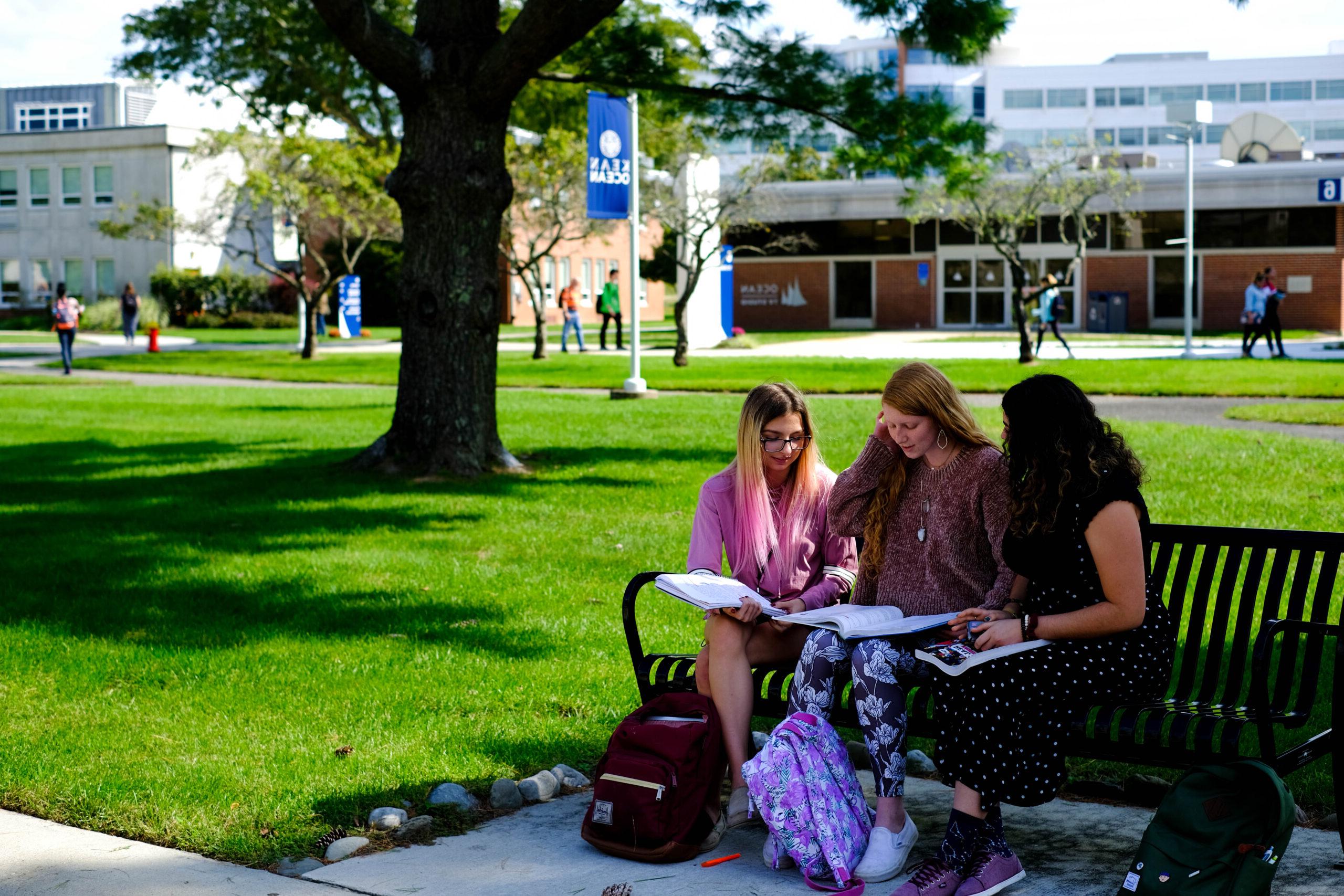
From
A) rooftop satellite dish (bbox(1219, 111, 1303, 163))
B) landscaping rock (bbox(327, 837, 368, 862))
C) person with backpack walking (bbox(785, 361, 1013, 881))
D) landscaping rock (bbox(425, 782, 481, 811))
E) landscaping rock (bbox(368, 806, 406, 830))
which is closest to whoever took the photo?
person with backpack walking (bbox(785, 361, 1013, 881))

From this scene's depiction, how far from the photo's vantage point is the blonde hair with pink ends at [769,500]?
15.4 ft

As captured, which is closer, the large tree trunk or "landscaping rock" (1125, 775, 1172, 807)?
"landscaping rock" (1125, 775, 1172, 807)

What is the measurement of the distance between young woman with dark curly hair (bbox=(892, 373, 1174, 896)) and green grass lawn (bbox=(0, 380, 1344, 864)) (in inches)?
45.3

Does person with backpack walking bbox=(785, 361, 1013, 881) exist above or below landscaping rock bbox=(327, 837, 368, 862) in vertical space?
above

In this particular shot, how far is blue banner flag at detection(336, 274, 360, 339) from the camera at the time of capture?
42.3 meters

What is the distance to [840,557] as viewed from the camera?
4.85 meters

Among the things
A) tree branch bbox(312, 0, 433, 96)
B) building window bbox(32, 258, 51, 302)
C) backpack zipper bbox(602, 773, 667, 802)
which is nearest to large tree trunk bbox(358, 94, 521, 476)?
tree branch bbox(312, 0, 433, 96)

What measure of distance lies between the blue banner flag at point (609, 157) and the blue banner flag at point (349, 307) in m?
23.3

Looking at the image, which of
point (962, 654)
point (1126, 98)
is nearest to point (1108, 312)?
point (962, 654)

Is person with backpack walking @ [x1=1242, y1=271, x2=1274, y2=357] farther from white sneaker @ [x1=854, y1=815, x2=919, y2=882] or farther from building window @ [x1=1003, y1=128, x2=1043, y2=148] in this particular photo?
building window @ [x1=1003, y1=128, x2=1043, y2=148]

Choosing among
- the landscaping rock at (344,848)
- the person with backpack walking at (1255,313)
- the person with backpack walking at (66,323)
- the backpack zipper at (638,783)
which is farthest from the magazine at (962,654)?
the person with backpack walking at (66,323)

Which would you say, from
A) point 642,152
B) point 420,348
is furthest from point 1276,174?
point 420,348

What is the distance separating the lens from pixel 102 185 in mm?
57062

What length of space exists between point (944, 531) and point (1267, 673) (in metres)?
1.02
